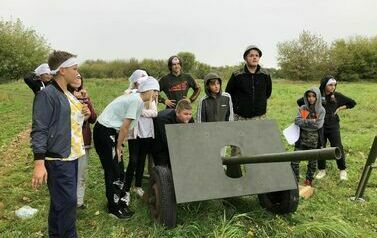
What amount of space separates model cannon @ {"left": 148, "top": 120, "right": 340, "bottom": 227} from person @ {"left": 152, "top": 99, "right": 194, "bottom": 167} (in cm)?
36

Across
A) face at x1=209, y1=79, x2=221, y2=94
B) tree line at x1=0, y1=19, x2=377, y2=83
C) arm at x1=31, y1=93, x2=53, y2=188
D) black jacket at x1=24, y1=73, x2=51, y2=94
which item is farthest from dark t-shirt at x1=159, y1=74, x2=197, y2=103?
tree line at x1=0, y1=19, x2=377, y2=83

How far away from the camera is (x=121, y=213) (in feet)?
17.8

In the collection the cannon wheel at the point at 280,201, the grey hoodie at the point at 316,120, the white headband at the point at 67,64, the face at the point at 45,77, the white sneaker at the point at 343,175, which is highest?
the white headband at the point at 67,64

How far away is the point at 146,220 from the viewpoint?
531 cm

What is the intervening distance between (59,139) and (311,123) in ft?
13.8

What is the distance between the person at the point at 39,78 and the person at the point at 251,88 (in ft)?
8.83

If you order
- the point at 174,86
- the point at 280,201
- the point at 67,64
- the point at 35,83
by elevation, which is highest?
the point at 67,64

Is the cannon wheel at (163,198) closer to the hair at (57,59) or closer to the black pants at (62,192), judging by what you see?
the black pants at (62,192)

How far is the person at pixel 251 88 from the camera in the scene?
641 centimetres

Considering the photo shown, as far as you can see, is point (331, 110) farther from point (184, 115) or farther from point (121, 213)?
point (121, 213)

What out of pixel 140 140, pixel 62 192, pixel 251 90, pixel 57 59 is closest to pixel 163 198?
pixel 140 140

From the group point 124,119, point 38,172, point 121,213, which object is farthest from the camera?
point 121,213

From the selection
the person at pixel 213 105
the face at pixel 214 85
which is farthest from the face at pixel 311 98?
the face at pixel 214 85

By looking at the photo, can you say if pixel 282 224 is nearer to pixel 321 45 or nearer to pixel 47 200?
pixel 47 200
